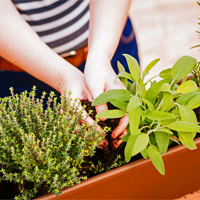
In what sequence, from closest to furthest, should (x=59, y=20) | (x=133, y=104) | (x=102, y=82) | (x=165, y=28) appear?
(x=133, y=104) < (x=102, y=82) < (x=59, y=20) < (x=165, y=28)

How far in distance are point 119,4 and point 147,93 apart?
1.74 feet

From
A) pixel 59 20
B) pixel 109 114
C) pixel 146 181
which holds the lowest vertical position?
pixel 146 181

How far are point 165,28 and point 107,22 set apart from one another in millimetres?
1541

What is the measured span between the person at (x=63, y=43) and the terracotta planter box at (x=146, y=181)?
0.21 meters

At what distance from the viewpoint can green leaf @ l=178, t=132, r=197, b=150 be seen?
23.0 inches

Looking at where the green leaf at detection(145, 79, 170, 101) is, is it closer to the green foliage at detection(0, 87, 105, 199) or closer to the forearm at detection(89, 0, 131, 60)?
the green foliage at detection(0, 87, 105, 199)

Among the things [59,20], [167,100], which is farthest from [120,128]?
[59,20]

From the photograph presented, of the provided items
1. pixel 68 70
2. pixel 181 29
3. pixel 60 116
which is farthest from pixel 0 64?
pixel 181 29

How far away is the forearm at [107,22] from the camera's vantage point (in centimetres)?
95

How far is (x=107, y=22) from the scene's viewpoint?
96cm

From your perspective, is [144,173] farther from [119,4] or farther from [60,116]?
[119,4]

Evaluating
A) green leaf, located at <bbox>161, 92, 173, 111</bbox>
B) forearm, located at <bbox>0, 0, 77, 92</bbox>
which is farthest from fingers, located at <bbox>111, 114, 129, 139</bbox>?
forearm, located at <bbox>0, 0, 77, 92</bbox>

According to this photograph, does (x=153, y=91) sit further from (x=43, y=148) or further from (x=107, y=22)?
(x=107, y=22)

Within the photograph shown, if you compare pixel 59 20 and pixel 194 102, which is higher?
A: pixel 59 20
